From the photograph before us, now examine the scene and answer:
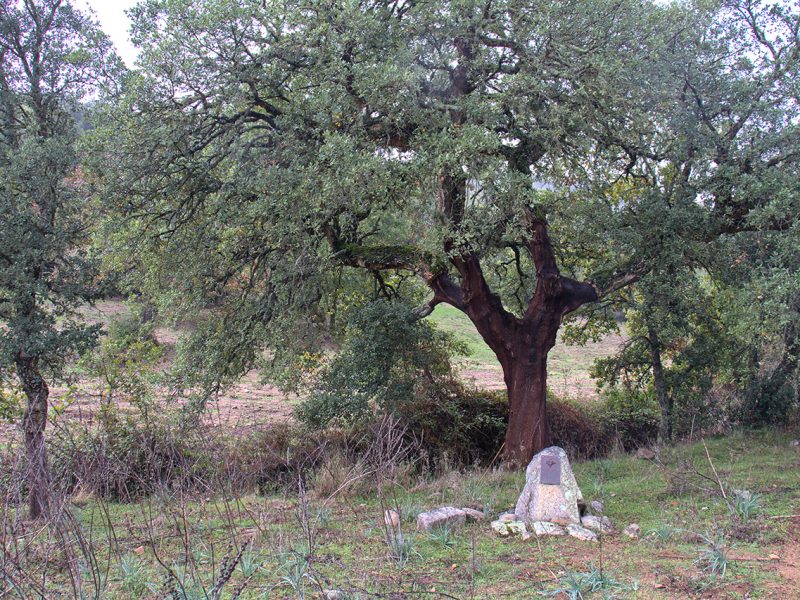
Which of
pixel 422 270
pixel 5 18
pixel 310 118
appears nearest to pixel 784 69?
pixel 422 270

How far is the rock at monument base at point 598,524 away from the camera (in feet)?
23.1

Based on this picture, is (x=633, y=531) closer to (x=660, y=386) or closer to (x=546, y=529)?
(x=546, y=529)

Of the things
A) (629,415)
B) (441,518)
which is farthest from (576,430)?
(441,518)

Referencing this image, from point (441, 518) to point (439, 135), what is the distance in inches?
186

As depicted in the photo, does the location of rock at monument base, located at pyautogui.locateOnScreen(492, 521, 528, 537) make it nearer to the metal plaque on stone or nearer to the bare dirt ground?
the metal plaque on stone

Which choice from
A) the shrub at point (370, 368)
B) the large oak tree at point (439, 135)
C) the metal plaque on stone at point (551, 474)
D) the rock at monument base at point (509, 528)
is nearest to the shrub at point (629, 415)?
the large oak tree at point (439, 135)

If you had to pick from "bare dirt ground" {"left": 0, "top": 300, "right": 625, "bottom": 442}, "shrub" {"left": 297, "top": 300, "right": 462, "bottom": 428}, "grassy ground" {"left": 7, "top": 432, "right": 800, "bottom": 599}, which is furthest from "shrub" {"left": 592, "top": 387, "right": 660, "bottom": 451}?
"grassy ground" {"left": 7, "top": 432, "right": 800, "bottom": 599}

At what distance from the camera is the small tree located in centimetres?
807

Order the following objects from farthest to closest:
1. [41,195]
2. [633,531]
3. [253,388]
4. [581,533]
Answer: [253,388], [41,195], [633,531], [581,533]

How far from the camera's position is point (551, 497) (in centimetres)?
726

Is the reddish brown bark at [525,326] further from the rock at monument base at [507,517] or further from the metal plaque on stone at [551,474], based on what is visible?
the metal plaque on stone at [551,474]

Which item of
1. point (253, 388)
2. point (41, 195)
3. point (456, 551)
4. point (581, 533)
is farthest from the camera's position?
point (253, 388)

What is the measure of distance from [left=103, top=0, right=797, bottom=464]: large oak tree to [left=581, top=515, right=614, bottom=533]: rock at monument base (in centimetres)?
361

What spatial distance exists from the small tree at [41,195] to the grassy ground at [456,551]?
2.16 m
